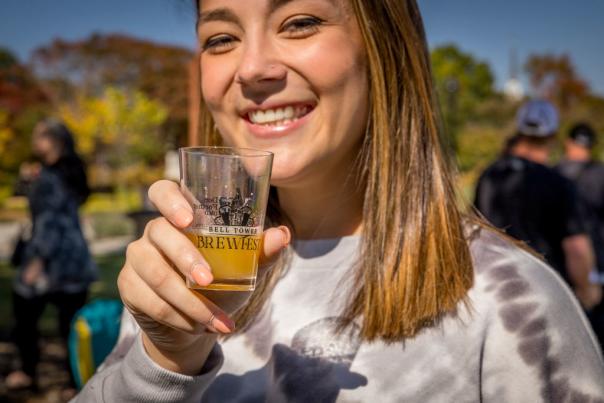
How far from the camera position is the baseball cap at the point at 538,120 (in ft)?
15.5

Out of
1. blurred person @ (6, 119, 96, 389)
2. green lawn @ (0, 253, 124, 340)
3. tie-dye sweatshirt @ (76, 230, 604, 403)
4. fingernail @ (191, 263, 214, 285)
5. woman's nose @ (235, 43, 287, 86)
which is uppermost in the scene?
woman's nose @ (235, 43, 287, 86)

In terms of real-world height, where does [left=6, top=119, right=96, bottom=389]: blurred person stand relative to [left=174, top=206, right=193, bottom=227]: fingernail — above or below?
below

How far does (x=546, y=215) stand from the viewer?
158 inches

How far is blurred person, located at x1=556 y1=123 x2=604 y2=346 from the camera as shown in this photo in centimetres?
529

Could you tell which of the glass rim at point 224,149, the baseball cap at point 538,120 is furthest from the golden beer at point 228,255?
the baseball cap at point 538,120

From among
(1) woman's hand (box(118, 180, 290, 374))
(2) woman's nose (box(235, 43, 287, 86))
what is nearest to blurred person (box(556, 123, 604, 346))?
(2) woman's nose (box(235, 43, 287, 86))

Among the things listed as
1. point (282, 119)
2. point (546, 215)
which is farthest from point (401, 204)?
point (546, 215)

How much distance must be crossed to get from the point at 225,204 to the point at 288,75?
18.8 inches

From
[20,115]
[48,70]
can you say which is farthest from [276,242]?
[48,70]

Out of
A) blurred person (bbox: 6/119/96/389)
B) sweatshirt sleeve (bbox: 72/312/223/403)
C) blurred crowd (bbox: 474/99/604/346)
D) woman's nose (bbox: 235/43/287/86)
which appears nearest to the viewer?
sweatshirt sleeve (bbox: 72/312/223/403)

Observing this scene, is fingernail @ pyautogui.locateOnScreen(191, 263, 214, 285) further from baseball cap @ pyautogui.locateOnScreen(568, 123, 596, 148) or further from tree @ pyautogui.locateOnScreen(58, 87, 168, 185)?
tree @ pyautogui.locateOnScreen(58, 87, 168, 185)

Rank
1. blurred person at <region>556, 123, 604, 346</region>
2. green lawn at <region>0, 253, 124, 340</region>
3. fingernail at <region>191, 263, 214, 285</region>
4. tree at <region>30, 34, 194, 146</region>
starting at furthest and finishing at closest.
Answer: tree at <region>30, 34, 194, 146</region>
green lawn at <region>0, 253, 124, 340</region>
blurred person at <region>556, 123, 604, 346</region>
fingernail at <region>191, 263, 214, 285</region>

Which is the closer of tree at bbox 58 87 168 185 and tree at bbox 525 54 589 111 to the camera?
tree at bbox 58 87 168 185

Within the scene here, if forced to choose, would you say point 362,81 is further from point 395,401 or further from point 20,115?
point 20,115
